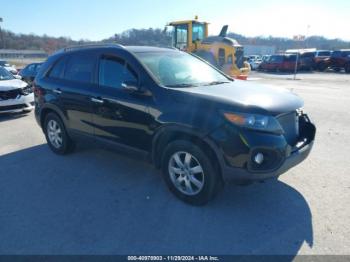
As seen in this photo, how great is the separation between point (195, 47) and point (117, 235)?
12.8 metres

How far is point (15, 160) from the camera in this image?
525cm

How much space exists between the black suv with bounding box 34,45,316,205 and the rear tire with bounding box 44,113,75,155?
18cm

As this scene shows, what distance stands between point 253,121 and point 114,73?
2.14 metres

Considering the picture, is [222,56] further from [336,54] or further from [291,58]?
[336,54]

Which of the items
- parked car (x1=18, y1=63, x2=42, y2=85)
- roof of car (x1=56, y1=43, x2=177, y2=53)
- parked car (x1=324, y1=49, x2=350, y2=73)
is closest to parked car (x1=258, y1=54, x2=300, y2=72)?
parked car (x1=324, y1=49, x2=350, y2=73)

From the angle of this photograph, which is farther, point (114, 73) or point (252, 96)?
point (114, 73)

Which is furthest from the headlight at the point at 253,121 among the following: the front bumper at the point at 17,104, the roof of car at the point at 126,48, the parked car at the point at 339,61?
the parked car at the point at 339,61

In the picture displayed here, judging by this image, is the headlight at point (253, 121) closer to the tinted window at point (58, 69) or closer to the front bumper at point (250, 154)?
the front bumper at point (250, 154)

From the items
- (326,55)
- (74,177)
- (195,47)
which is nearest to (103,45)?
(74,177)

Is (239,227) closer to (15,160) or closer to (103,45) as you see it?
(103,45)

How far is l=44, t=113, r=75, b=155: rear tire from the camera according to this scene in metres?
5.26

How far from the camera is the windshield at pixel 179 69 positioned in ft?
12.9

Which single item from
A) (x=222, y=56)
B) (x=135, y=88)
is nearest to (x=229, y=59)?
(x=222, y=56)

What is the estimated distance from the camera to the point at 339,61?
2814cm
